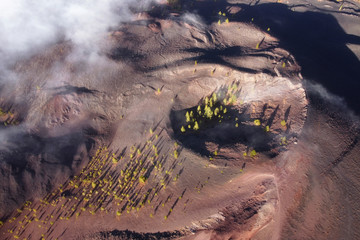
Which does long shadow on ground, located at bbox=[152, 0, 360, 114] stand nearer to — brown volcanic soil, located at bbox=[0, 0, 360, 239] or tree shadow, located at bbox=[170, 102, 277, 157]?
brown volcanic soil, located at bbox=[0, 0, 360, 239]

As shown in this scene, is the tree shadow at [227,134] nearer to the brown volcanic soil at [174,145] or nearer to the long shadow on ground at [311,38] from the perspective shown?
the brown volcanic soil at [174,145]

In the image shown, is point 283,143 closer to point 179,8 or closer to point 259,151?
point 259,151

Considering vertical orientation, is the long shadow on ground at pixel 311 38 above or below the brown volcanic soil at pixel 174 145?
above

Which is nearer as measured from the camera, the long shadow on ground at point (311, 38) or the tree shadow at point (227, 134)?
the tree shadow at point (227, 134)

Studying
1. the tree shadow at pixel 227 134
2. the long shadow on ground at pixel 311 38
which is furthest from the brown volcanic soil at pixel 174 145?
the long shadow on ground at pixel 311 38

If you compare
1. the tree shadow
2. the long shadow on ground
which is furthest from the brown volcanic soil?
the long shadow on ground

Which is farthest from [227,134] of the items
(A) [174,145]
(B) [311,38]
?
(B) [311,38]

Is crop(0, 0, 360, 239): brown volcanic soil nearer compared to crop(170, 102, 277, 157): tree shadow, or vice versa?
crop(0, 0, 360, 239): brown volcanic soil

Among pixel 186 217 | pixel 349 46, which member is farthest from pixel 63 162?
pixel 349 46
